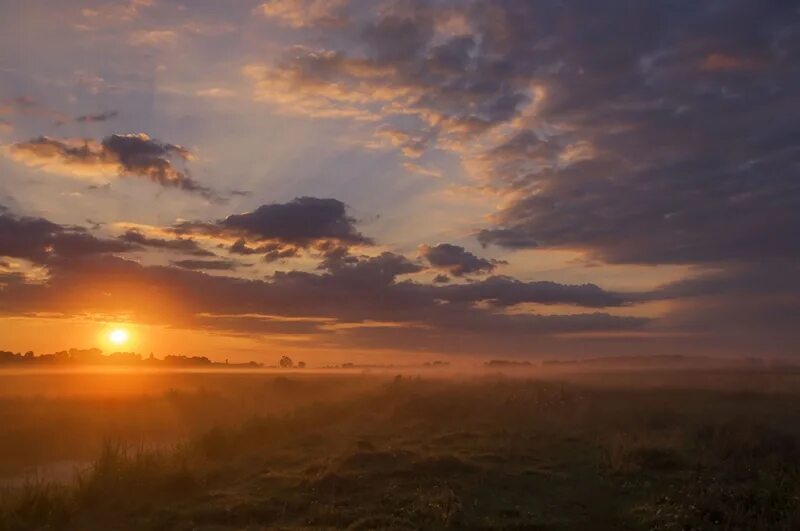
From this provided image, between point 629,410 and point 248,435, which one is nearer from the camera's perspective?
point 248,435

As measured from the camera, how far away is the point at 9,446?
4575cm

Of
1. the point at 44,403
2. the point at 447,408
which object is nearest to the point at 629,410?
the point at 447,408

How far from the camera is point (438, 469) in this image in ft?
88.8

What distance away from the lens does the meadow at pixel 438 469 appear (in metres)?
20.1

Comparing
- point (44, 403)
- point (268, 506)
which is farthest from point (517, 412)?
point (44, 403)

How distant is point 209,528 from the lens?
1941cm

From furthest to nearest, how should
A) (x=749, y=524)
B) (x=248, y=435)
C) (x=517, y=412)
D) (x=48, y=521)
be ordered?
1. (x=517, y=412)
2. (x=248, y=435)
3. (x=48, y=521)
4. (x=749, y=524)

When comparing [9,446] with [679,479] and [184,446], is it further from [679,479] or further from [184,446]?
[679,479]

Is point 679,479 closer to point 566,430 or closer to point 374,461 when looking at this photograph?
point 374,461

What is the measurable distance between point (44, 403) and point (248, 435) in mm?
37961

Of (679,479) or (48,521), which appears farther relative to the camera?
(679,479)

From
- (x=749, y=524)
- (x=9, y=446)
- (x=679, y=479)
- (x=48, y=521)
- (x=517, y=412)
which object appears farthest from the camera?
(x=517, y=412)

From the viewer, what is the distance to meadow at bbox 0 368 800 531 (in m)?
20.1

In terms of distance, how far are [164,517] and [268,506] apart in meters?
3.03
